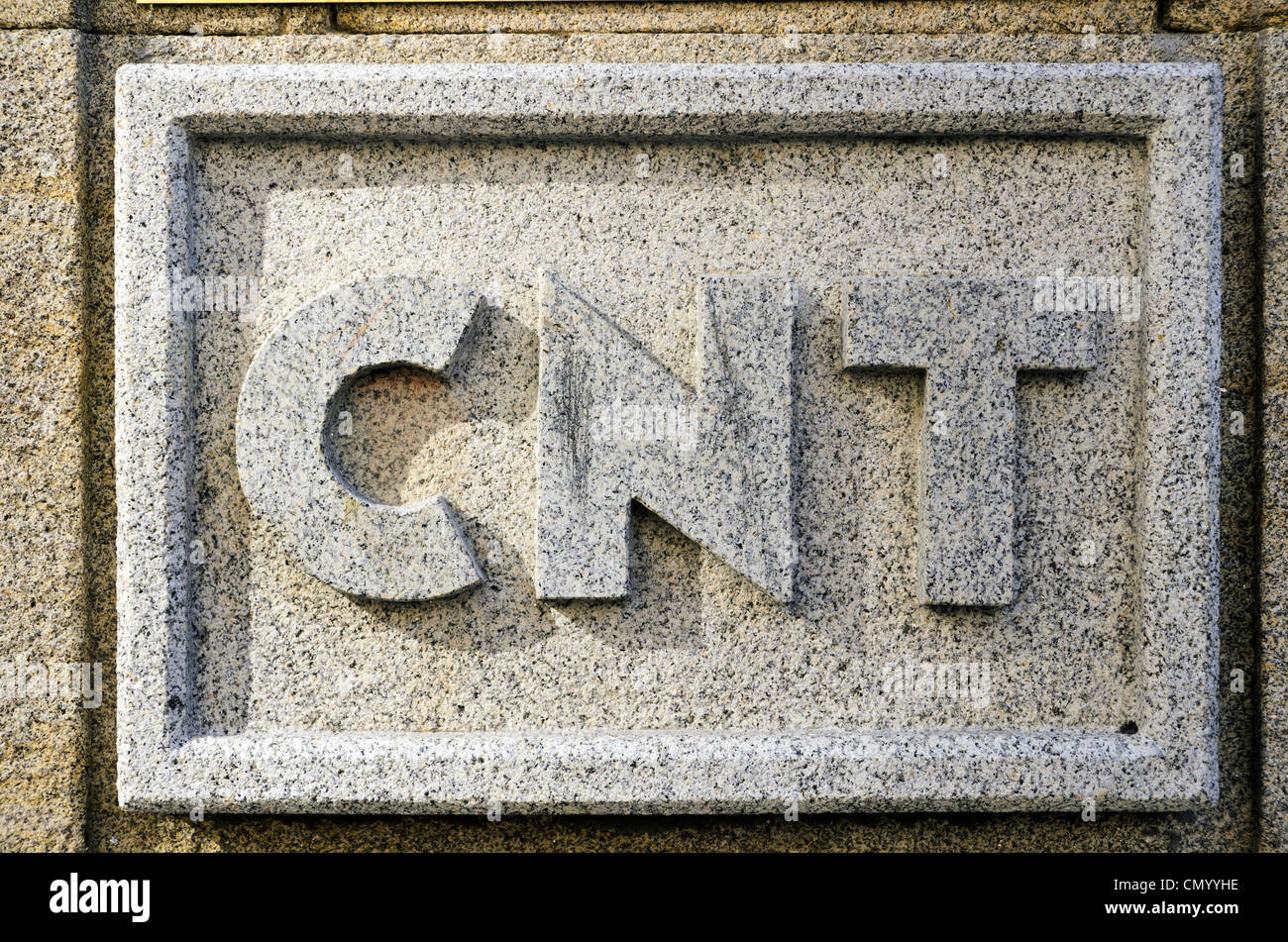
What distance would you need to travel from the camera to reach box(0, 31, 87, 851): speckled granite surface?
2398 mm

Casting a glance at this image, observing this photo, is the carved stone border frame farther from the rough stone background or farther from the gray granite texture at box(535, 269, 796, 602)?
the gray granite texture at box(535, 269, 796, 602)

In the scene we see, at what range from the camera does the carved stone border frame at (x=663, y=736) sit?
7.46 feet

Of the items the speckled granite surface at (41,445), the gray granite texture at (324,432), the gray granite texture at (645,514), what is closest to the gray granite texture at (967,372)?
the gray granite texture at (645,514)

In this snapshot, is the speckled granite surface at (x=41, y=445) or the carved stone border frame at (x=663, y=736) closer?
the carved stone border frame at (x=663, y=736)

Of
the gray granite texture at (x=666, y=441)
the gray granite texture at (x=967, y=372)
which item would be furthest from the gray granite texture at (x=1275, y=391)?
the gray granite texture at (x=666, y=441)

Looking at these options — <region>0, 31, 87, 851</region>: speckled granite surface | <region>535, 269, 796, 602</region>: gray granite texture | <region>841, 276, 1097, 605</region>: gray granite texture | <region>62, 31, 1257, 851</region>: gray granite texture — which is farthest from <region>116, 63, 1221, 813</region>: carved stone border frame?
<region>535, 269, 796, 602</region>: gray granite texture

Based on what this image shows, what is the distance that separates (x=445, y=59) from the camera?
7.88 feet

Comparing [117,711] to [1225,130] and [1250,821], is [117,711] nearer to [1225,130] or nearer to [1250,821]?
[1250,821]

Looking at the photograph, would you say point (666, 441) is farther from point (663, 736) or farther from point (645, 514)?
point (663, 736)

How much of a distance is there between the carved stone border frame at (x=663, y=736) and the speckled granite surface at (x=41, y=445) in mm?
230

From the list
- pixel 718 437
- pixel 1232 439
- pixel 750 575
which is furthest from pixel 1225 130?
pixel 750 575

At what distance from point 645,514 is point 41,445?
5.69 ft

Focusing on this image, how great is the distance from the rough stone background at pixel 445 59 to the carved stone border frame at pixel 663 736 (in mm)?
163

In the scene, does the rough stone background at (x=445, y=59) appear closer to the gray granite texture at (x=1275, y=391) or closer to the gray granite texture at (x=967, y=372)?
the gray granite texture at (x=1275, y=391)
